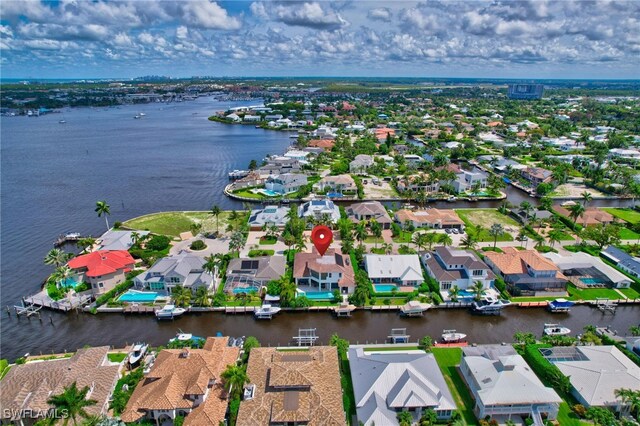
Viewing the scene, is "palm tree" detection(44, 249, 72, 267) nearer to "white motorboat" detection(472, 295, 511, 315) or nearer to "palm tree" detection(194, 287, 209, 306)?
"palm tree" detection(194, 287, 209, 306)

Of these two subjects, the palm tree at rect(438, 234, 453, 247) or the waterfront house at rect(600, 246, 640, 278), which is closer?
the waterfront house at rect(600, 246, 640, 278)

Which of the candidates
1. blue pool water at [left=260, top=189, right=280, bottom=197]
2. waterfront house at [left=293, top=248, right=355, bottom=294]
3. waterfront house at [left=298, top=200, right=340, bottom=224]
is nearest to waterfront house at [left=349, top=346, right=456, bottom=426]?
waterfront house at [left=293, top=248, right=355, bottom=294]

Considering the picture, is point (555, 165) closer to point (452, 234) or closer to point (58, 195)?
point (452, 234)

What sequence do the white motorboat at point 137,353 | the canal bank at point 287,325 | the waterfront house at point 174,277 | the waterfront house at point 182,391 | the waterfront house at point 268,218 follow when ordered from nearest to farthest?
1. the waterfront house at point 182,391
2. the white motorboat at point 137,353
3. the canal bank at point 287,325
4. the waterfront house at point 174,277
5. the waterfront house at point 268,218

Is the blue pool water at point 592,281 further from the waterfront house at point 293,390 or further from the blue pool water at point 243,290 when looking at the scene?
the blue pool water at point 243,290

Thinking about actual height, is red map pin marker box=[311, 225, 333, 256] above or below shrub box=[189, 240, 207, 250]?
above

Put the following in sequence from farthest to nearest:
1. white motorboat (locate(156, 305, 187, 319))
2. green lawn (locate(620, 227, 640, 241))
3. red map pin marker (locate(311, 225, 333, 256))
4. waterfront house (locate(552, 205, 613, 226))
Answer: waterfront house (locate(552, 205, 613, 226)) < green lawn (locate(620, 227, 640, 241)) < red map pin marker (locate(311, 225, 333, 256)) < white motorboat (locate(156, 305, 187, 319))

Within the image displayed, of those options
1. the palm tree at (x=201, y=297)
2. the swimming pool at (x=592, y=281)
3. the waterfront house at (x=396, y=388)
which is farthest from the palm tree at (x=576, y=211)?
the palm tree at (x=201, y=297)
